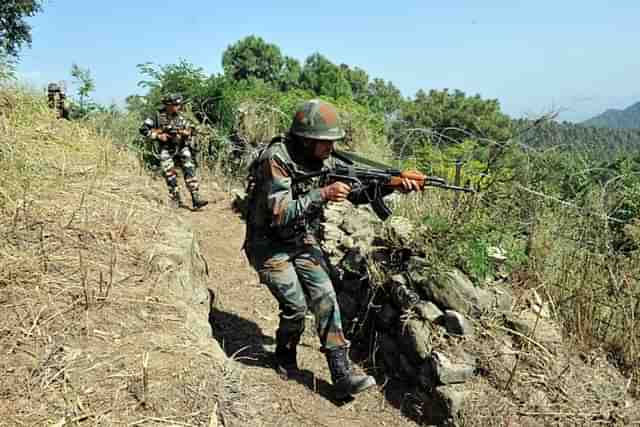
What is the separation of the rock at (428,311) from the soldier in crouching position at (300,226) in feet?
2.09

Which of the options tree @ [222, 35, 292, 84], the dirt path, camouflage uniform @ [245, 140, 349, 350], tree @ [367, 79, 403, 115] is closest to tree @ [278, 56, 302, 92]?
tree @ [222, 35, 292, 84]

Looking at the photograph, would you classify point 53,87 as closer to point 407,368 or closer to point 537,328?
point 407,368

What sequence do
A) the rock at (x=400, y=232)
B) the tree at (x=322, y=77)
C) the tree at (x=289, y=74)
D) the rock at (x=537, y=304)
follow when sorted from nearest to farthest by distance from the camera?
the rock at (x=537, y=304), the rock at (x=400, y=232), the tree at (x=322, y=77), the tree at (x=289, y=74)

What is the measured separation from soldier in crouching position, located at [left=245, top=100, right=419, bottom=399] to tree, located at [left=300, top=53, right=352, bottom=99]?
75.6ft

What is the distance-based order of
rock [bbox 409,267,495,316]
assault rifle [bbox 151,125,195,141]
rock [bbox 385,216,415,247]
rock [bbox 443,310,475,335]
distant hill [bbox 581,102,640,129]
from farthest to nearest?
assault rifle [bbox 151,125,195,141], distant hill [bbox 581,102,640,129], rock [bbox 385,216,415,247], rock [bbox 409,267,495,316], rock [bbox 443,310,475,335]

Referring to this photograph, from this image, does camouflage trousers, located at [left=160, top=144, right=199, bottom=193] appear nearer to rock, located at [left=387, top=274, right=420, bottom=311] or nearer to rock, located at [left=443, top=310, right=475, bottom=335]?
rock, located at [left=387, top=274, right=420, bottom=311]

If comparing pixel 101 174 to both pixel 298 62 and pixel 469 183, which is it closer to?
pixel 469 183

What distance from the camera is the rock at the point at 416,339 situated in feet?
11.9

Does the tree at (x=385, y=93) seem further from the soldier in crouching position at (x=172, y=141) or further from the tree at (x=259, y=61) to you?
the soldier in crouching position at (x=172, y=141)

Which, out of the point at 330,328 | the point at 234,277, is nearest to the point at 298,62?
the point at 234,277

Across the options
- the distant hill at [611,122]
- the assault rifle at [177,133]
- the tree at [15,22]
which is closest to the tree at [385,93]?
the distant hill at [611,122]

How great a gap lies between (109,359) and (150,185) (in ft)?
9.51

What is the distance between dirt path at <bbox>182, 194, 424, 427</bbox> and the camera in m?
3.40

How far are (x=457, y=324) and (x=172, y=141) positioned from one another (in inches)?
224
